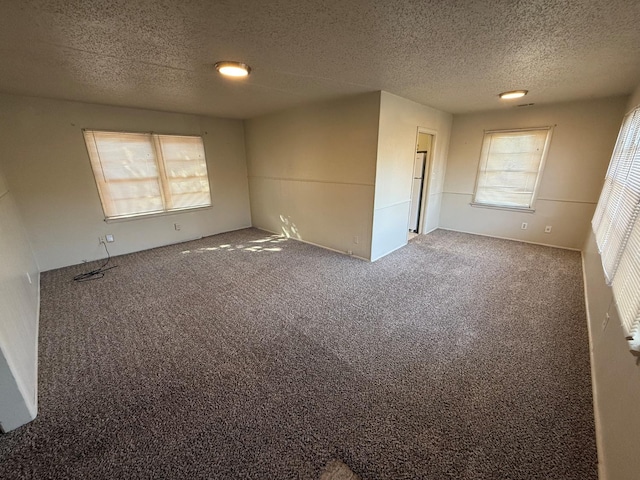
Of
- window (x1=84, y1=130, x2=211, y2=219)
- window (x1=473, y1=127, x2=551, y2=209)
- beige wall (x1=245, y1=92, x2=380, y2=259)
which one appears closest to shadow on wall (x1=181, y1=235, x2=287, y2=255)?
beige wall (x1=245, y1=92, x2=380, y2=259)

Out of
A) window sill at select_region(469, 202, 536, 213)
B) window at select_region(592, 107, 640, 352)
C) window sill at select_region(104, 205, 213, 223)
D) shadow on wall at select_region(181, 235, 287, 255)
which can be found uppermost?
window at select_region(592, 107, 640, 352)

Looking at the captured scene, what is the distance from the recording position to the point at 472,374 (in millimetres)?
1845

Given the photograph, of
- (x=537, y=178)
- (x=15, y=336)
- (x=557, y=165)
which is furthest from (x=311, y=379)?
(x=557, y=165)

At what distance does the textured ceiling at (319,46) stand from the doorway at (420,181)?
5.49 ft

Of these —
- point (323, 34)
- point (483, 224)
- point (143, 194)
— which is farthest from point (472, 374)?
point (143, 194)

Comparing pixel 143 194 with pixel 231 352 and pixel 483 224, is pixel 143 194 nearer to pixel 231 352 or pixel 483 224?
pixel 231 352

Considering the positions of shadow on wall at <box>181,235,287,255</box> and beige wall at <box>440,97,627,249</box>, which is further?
shadow on wall at <box>181,235,287,255</box>

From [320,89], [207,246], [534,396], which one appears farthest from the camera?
[207,246]

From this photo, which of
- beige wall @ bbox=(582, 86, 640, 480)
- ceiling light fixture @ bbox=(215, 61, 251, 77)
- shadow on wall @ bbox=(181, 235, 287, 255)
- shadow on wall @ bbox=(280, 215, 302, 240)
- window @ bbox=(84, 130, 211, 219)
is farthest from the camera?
shadow on wall @ bbox=(280, 215, 302, 240)

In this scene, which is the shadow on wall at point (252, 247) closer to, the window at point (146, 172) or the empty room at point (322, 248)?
the empty room at point (322, 248)

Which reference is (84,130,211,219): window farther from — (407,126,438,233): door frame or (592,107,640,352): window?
(592,107,640,352): window

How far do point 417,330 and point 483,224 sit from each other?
383 cm

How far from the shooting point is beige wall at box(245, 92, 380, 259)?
359 cm

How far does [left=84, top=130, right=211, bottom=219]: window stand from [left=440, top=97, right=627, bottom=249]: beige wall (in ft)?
17.2
